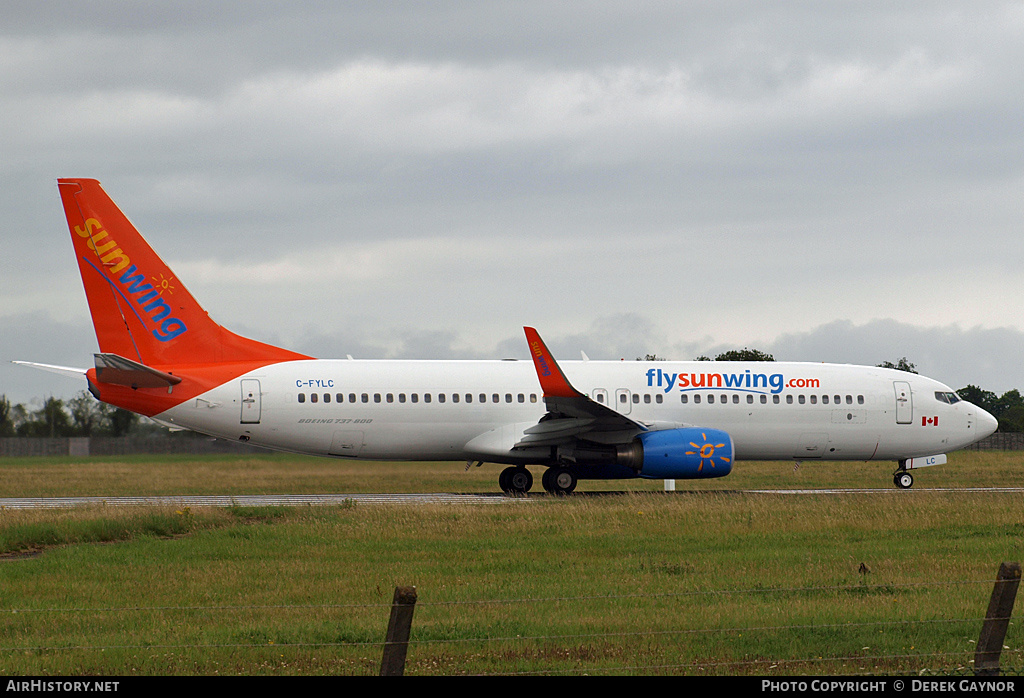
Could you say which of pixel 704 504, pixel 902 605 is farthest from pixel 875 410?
pixel 902 605

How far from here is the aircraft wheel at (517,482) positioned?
93.5 ft

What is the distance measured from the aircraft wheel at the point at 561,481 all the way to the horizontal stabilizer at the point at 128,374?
9.35 m

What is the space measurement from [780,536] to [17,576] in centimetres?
1176

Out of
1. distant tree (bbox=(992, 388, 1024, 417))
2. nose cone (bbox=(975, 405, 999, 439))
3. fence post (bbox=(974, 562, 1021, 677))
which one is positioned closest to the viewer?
fence post (bbox=(974, 562, 1021, 677))

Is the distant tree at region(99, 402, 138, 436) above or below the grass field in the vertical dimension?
above

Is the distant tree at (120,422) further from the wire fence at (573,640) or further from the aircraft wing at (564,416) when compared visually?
the wire fence at (573,640)

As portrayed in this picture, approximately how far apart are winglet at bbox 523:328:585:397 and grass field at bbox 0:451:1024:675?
264cm

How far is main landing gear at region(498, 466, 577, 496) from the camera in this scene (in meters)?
27.2

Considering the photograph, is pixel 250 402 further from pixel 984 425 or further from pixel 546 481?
pixel 984 425

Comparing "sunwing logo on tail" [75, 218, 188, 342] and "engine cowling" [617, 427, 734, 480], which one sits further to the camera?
"sunwing logo on tail" [75, 218, 188, 342]

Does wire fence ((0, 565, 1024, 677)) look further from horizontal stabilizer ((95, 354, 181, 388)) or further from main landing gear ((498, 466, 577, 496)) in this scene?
main landing gear ((498, 466, 577, 496))

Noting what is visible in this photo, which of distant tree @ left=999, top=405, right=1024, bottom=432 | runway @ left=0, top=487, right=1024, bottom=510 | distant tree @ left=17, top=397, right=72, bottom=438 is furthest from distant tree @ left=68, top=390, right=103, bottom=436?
distant tree @ left=999, top=405, right=1024, bottom=432

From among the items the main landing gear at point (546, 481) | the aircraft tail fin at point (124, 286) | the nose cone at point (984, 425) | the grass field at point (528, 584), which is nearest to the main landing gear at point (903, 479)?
the nose cone at point (984, 425)

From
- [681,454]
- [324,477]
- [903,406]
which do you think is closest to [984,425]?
[903,406]
